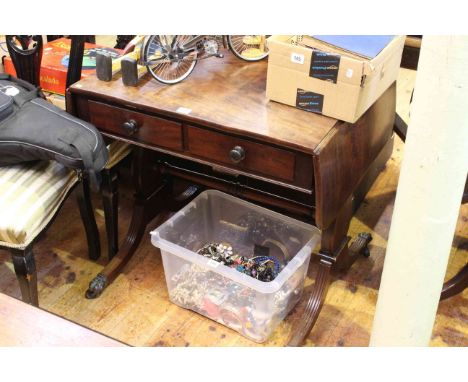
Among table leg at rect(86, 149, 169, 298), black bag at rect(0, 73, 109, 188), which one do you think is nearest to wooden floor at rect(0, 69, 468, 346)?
table leg at rect(86, 149, 169, 298)

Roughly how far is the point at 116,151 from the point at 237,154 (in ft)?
1.78

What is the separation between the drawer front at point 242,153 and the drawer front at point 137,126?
0.05 m

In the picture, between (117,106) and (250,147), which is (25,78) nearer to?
(117,106)

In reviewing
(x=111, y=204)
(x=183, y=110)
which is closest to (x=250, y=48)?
(x=183, y=110)

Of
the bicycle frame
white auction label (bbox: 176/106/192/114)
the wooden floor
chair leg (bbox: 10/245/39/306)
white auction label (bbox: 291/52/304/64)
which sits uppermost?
white auction label (bbox: 291/52/304/64)

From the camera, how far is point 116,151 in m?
1.79

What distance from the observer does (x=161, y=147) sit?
1.54 meters

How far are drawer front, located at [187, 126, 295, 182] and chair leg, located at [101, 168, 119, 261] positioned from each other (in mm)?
388

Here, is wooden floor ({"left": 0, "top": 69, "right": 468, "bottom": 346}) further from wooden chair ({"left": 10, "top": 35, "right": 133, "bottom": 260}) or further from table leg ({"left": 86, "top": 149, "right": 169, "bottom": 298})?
wooden chair ({"left": 10, "top": 35, "right": 133, "bottom": 260})

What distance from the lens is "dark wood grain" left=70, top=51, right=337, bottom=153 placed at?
4.47 feet

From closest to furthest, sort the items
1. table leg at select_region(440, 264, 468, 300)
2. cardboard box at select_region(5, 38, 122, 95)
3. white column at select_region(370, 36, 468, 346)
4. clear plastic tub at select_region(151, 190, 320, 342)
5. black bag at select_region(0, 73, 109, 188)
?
white column at select_region(370, 36, 468, 346) → black bag at select_region(0, 73, 109, 188) → clear plastic tub at select_region(151, 190, 320, 342) → table leg at select_region(440, 264, 468, 300) → cardboard box at select_region(5, 38, 122, 95)
